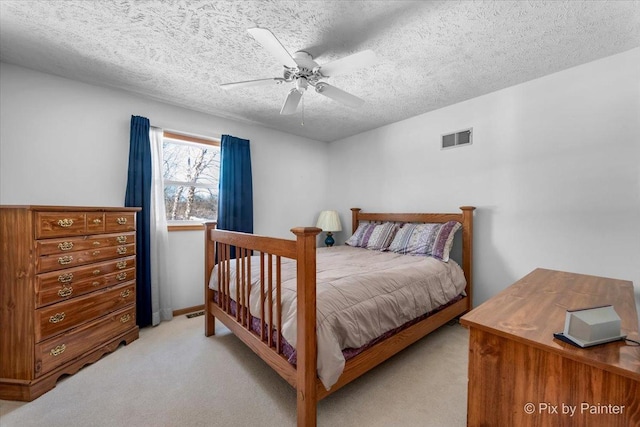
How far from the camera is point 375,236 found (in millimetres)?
3316

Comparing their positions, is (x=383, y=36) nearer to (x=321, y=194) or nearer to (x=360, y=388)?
(x=360, y=388)

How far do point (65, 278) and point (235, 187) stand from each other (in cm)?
184

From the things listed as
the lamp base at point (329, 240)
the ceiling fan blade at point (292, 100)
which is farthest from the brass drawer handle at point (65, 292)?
the lamp base at point (329, 240)

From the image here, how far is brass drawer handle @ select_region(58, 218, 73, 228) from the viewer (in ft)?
5.98

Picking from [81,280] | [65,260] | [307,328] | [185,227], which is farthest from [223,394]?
[185,227]

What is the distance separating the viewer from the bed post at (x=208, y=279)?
2.48 metres

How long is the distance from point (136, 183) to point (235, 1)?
2029 millimetres

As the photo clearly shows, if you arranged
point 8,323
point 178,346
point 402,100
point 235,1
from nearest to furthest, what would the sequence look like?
point 235,1 → point 8,323 → point 178,346 → point 402,100

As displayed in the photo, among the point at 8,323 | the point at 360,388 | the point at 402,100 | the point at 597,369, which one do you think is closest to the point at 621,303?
the point at 597,369

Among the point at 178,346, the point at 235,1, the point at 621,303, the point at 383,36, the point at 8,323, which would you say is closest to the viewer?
the point at 621,303

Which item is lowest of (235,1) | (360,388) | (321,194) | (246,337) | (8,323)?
(360,388)

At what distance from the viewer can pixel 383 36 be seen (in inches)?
70.8

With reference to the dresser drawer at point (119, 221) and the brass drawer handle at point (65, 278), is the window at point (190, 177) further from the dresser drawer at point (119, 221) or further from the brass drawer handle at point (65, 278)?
the brass drawer handle at point (65, 278)

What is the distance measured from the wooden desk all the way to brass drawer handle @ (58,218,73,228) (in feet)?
8.47
